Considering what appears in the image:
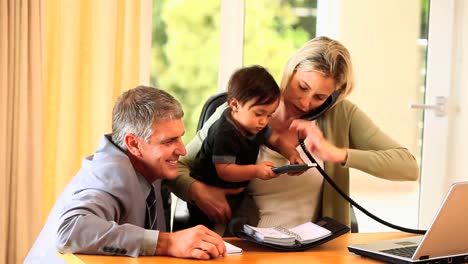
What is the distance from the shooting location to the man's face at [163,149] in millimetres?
2018

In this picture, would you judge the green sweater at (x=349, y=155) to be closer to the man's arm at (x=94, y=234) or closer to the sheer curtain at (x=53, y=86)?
the man's arm at (x=94, y=234)

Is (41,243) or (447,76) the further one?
(447,76)

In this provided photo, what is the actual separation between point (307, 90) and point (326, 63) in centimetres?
11

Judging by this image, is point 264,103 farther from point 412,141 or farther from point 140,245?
point 412,141

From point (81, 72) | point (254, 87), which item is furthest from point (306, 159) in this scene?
point (81, 72)

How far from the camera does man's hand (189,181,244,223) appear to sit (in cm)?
231

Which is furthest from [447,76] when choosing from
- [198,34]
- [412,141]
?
[198,34]

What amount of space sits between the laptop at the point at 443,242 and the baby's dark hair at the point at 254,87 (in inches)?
20.5

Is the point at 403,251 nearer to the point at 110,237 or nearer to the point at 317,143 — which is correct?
the point at 317,143

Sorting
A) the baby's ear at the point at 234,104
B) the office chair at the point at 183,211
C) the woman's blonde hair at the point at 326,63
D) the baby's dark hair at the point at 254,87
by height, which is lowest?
the office chair at the point at 183,211

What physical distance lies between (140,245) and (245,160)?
63 centimetres

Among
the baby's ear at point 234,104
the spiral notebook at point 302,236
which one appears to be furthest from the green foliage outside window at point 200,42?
the spiral notebook at point 302,236

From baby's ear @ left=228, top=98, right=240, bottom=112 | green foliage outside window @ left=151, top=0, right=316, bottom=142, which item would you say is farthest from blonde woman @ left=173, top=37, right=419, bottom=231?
green foliage outside window @ left=151, top=0, right=316, bottom=142

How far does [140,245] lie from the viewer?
5.87ft
